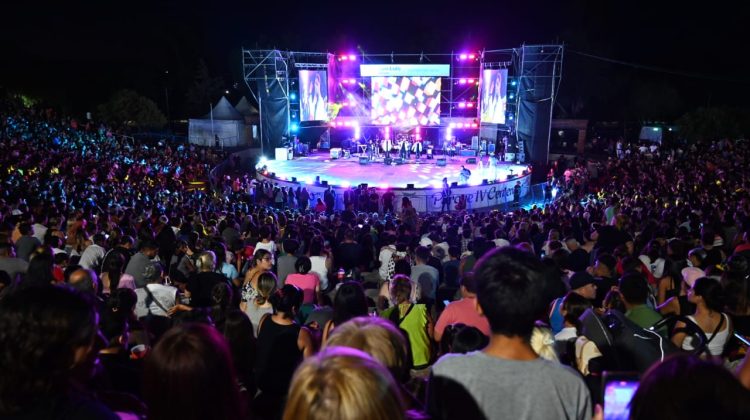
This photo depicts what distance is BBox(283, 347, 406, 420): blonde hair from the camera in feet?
4.08

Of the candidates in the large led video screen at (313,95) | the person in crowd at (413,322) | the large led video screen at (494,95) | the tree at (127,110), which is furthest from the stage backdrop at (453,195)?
the tree at (127,110)

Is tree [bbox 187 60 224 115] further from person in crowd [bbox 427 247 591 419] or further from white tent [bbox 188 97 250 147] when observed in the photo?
person in crowd [bbox 427 247 591 419]

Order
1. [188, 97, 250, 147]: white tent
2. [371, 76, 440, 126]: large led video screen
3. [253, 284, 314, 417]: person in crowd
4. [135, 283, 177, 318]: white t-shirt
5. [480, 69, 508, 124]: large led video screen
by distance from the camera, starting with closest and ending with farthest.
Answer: [253, 284, 314, 417]: person in crowd
[135, 283, 177, 318]: white t-shirt
[480, 69, 508, 124]: large led video screen
[371, 76, 440, 126]: large led video screen
[188, 97, 250, 147]: white tent

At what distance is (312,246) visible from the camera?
6.14 meters

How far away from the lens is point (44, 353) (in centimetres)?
161

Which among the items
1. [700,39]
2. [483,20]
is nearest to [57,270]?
A: [483,20]

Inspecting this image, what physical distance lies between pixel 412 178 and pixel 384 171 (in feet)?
7.18

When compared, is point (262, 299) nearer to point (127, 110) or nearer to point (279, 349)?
point (279, 349)

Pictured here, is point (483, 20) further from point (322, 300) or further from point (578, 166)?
point (322, 300)

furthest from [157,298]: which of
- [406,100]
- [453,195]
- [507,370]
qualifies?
[406,100]

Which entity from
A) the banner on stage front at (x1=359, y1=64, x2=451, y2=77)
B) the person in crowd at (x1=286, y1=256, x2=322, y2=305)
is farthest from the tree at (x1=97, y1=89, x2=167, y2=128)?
the person in crowd at (x1=286, y1=256, x2=322, y2=305)

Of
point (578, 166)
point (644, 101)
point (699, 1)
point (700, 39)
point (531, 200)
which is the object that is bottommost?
point (531, 200)

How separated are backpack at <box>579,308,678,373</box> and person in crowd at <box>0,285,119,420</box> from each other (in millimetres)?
2599

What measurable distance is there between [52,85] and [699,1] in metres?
55.2
